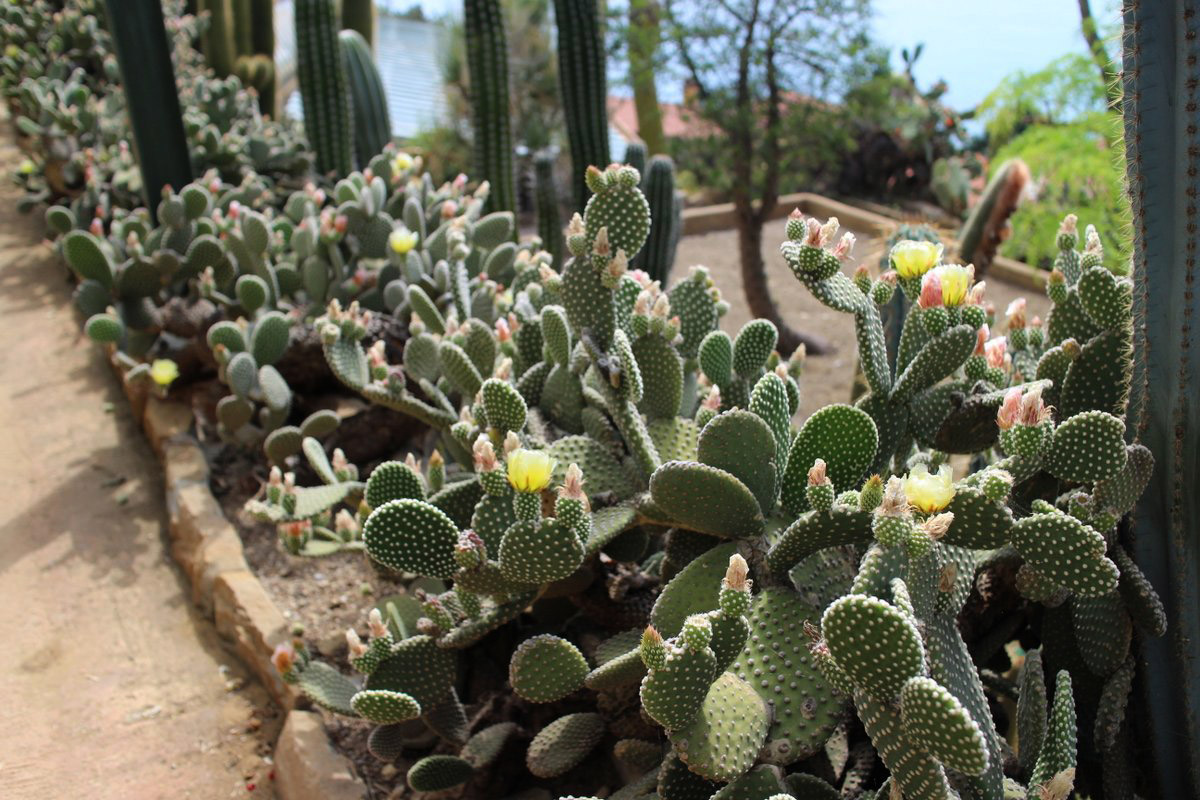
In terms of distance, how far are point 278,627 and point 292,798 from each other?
0.52m

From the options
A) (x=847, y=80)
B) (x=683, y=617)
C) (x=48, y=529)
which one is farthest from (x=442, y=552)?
(x=847, y=80)

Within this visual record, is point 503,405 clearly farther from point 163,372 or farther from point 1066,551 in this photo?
point 163,372

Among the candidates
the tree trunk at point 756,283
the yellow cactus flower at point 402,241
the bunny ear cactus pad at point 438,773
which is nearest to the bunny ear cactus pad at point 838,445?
the bunny ear cactus pad at point 438,773

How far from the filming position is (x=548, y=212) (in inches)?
226

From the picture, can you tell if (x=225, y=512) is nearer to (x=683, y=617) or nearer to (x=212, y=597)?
(x=212, y=597)

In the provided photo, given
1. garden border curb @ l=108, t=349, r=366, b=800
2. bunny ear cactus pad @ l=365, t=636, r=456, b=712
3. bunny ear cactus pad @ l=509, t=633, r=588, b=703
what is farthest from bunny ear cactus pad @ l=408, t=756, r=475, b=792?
bunny ear cactus pad @ l=509, t=633, r=588, b=703

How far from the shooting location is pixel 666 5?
6.48 meters

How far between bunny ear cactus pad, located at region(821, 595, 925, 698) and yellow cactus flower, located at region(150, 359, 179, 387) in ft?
9.29

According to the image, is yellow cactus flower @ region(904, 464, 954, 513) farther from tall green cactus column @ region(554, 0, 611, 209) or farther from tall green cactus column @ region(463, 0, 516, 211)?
tall green cactus column @ region(463, 0, 516, 211)

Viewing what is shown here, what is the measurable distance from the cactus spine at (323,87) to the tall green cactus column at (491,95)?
821 mm

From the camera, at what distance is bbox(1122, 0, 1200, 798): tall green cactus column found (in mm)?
1611

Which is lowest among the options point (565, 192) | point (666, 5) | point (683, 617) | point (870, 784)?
point (565, 192)

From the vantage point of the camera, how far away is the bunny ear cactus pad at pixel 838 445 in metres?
1.89

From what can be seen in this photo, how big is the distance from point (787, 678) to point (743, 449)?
1.34ft
